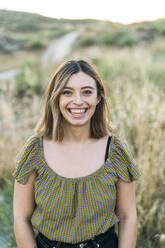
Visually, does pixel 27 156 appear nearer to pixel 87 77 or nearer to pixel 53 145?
pixel 53 145

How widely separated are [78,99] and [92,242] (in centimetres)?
76

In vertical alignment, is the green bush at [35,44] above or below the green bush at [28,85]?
above

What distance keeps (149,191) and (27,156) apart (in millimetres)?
1263

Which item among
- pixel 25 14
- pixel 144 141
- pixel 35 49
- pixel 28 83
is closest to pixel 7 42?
pixel 35 49

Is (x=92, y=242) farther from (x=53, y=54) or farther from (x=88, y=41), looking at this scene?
(x=88, y=41)

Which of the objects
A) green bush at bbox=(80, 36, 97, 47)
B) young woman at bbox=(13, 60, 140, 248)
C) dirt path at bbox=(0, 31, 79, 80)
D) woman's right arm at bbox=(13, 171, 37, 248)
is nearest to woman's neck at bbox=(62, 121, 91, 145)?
young woman at bbox=(13, 60, 140, 248)

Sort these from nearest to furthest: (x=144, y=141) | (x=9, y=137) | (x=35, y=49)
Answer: (x=144, y=141) → (x=9, y=137) → (x=35, y=49)

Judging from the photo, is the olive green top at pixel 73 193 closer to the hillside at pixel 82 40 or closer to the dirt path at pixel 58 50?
the dirt path at pixel 58 50

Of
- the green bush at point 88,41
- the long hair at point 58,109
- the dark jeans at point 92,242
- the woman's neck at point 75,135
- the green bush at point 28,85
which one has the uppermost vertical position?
the green bush at point 88,41

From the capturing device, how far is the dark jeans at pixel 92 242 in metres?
1.49

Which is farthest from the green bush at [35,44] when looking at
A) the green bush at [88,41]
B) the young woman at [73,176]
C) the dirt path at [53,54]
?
the young woman at [73,176]

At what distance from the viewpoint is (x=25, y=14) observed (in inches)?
141

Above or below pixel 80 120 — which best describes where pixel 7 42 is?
above

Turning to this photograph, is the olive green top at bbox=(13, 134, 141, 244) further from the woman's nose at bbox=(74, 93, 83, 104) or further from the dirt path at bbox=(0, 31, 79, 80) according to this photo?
the dirt path at bbox=(0, 31, 79, 80)
